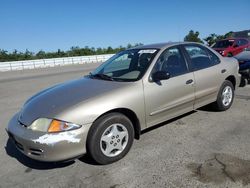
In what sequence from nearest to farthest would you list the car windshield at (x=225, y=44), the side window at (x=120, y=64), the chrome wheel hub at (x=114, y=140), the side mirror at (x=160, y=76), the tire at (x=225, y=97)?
the chrome wheel hub at (x=114, y=140)
the side mirror at (x=160, y=76)
the side window at (x=120, y=64)
the tire at (x=225, y=97)
the car windshield at (x=225, y=44)

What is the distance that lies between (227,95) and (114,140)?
311cm

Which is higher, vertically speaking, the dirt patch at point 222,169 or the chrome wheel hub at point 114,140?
the chrome wheel hub at point 114,140

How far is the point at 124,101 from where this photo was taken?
367cm

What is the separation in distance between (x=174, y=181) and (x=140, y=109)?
1.18 m

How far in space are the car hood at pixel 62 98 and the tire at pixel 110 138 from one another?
40 cm

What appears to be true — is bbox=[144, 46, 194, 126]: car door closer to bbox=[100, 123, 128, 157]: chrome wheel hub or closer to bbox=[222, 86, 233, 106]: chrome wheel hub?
bbox=[100, 123, 128, 157]: chrome wheel hub

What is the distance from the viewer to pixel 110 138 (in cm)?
356

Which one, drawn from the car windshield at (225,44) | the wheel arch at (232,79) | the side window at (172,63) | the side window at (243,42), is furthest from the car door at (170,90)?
the side window at (243,42)

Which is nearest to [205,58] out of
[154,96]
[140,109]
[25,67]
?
[154,96]

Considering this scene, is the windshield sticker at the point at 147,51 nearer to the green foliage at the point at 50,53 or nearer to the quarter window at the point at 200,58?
the quarter window at the point at 200,58

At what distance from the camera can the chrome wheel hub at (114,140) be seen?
353 centimetres

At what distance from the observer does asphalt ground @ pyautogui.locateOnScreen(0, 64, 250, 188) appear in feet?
10.2

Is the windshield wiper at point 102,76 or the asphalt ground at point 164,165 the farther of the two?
the windshield wiper at point 102,76

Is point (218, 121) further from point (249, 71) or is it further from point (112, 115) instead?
point (249, 71)
